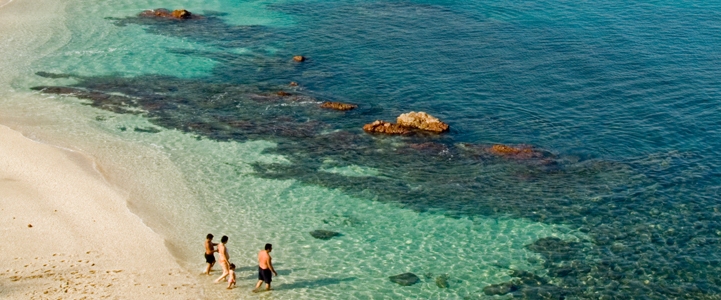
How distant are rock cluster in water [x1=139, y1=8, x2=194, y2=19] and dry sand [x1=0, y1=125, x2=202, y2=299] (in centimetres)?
2802

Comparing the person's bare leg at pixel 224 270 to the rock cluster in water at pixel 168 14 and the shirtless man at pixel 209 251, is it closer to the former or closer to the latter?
the shirtless man at pixel 209 251

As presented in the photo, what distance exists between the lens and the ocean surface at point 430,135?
3062cm

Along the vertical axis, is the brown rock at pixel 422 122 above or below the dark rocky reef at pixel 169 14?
below

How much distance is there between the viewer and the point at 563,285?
29250mm

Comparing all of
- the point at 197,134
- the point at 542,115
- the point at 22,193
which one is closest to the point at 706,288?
the point at 542,115

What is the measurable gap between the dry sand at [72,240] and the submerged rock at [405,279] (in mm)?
7462

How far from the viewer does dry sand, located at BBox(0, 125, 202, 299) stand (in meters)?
27.1

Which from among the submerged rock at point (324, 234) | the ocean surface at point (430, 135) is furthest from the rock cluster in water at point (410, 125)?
the submerged rock at point (324, 234)

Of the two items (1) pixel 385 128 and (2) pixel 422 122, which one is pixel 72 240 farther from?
(2) pixel 422 122

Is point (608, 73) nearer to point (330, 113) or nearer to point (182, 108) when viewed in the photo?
point (330, 113)

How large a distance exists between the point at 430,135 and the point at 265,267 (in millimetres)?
17314

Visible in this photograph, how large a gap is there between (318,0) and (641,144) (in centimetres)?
3671

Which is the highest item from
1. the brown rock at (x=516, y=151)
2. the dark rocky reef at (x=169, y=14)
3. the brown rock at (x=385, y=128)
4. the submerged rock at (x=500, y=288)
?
the dark rocky reef at (x=169, y=14)

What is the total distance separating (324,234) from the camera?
106 ft
